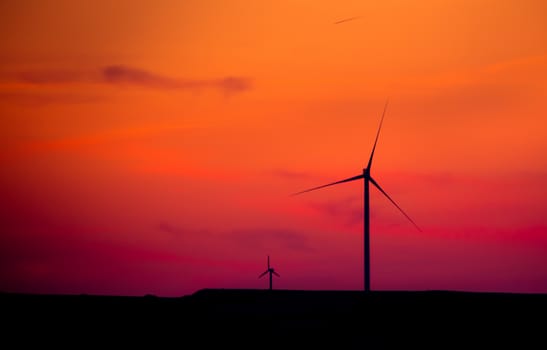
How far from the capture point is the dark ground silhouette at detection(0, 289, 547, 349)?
78000 millimetres

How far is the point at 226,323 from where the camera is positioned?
3312 inches

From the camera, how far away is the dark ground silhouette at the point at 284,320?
7800 centimetres

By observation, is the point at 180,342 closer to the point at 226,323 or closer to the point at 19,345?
the point at 226,323

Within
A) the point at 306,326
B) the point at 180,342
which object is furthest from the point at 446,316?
the point at 180,342

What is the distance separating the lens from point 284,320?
277 ft

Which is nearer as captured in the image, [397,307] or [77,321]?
[77,321]

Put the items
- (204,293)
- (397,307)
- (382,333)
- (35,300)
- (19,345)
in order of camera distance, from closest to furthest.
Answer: (19,345)
(382,333)
(397,307)
(35,300)
(204,293)

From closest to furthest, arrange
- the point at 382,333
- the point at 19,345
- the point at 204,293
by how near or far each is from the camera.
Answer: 1. the point at 19,345
2. the point at 382,333
3. the point at 204,293

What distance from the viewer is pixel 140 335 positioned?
3145 inches

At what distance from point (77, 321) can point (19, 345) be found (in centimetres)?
1098

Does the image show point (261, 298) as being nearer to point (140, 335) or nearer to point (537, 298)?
point (140, 335)

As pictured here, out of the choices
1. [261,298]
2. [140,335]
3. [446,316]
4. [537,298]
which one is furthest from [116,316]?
[537,298]

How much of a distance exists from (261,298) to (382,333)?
23266mm

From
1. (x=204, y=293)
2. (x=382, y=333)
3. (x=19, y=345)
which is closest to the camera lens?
(x=19, y=345)
